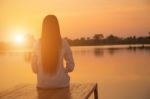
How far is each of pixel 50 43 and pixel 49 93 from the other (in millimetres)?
394

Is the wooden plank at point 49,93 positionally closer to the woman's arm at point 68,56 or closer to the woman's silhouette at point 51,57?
the woman's silhouette at point 51,57

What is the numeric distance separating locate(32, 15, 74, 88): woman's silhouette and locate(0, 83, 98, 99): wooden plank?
8 cm

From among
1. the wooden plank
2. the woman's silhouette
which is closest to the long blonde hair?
the woman's silhouette

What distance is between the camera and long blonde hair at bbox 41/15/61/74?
3.55 metres

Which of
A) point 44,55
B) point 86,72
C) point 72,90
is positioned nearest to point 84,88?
point 72,90

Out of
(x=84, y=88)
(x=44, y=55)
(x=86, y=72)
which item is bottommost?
(x=86, y=72)

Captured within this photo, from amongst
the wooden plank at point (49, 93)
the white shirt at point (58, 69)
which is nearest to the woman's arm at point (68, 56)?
the white shirt at point (58, 69)

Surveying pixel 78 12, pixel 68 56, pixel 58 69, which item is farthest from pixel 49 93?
pixel 78 12

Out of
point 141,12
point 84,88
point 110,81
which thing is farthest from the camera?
point 141,12

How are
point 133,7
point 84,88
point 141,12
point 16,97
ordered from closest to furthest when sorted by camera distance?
point 16,97 < point 84,88 < point 133,7 < point 141,12

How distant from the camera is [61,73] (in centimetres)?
372

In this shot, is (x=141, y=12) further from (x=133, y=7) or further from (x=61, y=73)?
(x=61, y=73)

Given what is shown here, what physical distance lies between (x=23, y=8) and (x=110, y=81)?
17.4 feet

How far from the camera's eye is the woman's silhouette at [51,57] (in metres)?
3.56
